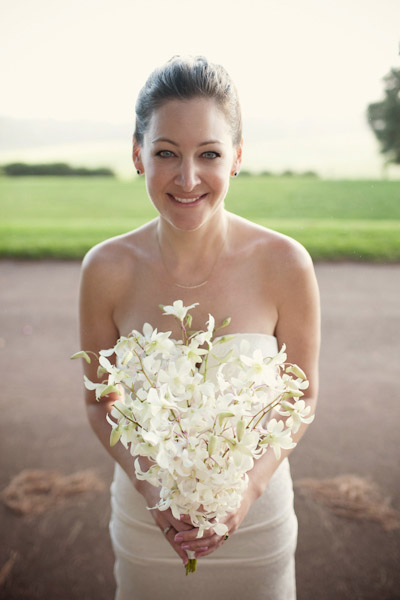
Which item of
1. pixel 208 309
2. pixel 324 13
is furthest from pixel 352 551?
pixel 324 13

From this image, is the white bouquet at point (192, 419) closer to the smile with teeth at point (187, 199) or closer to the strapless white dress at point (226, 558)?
the smile with teeth at point (187, 199)

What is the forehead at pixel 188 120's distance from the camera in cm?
154

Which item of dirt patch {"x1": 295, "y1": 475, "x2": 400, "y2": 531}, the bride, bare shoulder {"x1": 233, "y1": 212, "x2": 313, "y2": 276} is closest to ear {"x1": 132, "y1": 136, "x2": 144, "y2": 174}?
the bride

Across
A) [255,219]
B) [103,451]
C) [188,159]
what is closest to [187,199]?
[188,159]

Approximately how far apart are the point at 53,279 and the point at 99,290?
22.2 feet

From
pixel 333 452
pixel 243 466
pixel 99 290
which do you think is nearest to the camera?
pixel 243 466

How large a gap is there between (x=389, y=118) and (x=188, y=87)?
2.26 m

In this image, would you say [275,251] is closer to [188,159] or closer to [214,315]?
[214,315]

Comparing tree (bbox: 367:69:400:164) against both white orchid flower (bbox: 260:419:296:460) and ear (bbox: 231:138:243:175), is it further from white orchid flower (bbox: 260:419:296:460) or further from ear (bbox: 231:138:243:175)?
white orchid flower (bbox: 260:419:296:460)

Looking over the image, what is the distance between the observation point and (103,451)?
13.3ft

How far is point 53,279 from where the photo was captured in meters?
8.41

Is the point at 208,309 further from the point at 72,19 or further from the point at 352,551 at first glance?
the point at 72,19

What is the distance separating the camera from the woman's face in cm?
155

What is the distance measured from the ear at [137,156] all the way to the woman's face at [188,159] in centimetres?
13
